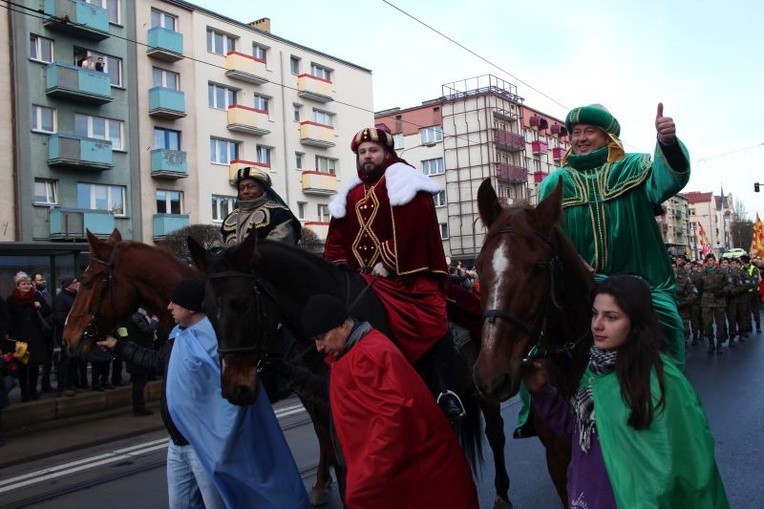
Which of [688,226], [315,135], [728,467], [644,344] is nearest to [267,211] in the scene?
[644,344]

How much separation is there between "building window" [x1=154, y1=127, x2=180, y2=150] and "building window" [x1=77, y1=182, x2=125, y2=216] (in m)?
3.01

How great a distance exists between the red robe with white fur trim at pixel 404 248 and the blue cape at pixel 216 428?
1.14 meters

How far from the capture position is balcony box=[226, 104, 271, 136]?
1396 inches

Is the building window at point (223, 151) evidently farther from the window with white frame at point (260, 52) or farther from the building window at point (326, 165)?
the building window at point (326, 165)

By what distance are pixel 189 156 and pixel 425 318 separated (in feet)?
102

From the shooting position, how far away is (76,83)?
2808 cm

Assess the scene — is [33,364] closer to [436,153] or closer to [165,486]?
[165,486]

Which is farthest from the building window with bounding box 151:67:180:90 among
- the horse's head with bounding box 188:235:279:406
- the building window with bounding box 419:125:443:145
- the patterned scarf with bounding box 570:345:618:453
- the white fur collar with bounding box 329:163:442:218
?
the patterned scarf with bounding box 570:345:618:453

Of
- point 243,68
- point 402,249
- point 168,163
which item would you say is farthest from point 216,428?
point 243,68

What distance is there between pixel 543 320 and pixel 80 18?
30209mm

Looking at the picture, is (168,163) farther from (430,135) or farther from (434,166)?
(430,135)

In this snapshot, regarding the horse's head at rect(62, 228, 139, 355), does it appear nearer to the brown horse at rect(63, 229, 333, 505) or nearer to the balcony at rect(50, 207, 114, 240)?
the brown horse at rect(63, 229, 333, 505)

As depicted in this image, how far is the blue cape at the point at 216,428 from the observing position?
427 centimetres

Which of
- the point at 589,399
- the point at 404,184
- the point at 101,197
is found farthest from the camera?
the point at 101,197
